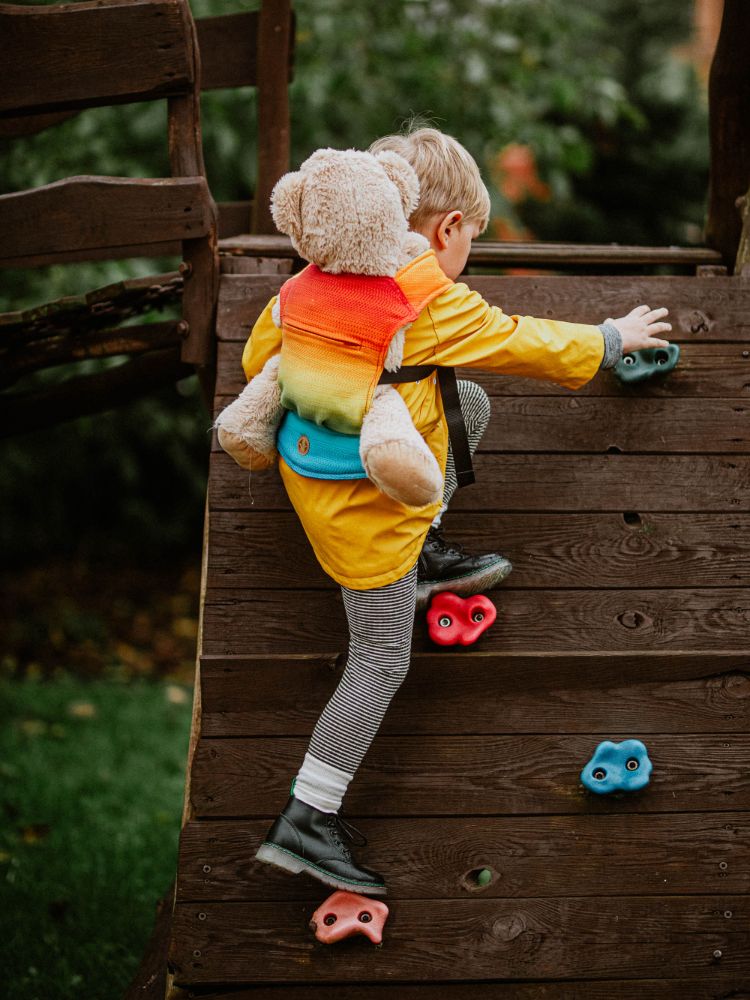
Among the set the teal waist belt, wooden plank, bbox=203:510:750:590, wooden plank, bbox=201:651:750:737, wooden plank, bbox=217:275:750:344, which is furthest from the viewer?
wooden plank, bbox=217:275:750:344

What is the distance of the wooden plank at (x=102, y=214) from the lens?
3125 millimetres

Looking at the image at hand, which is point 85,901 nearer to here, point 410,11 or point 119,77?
point 119,77

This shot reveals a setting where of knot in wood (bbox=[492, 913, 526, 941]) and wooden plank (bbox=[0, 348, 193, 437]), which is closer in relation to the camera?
knot in wood (bbox=[492, 913, 526, 941])

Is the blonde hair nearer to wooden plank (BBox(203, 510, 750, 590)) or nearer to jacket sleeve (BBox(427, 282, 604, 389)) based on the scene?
jacket sleeve (BBox(427, 282, 604, 389))

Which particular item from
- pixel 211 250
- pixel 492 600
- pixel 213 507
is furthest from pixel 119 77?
pixel 492 600

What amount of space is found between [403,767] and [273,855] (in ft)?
1.57

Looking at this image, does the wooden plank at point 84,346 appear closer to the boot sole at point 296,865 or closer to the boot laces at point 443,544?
the boot laces at point 443,544

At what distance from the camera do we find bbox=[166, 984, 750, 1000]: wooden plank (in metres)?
2.63

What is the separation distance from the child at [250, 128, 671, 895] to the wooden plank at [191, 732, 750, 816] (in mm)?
197

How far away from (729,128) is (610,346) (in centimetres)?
167

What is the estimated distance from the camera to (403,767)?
2.78 metres

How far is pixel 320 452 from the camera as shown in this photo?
2.49m

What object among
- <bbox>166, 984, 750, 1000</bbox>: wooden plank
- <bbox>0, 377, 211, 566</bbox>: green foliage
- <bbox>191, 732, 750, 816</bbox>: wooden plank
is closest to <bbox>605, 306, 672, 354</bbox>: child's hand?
<bbox>191, 732, 750, 816</bbox>: wooden plank

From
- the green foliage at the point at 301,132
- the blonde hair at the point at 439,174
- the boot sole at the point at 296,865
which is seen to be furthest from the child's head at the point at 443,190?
the green foliage at the point at 301,132
